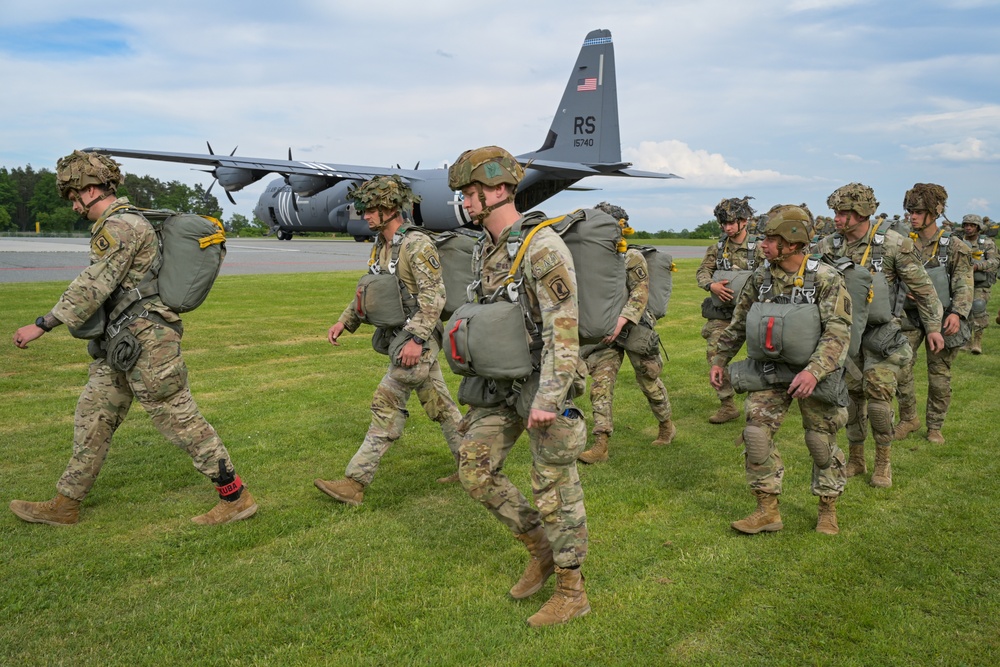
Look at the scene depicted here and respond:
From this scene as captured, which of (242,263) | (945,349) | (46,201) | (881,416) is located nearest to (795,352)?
(881,416)

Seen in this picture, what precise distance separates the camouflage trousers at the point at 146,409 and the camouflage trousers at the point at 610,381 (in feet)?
11.8

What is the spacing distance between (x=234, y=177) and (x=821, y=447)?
28.7 metres

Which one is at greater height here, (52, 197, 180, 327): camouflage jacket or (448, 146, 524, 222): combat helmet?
(448, 146, 524, 222): combat helmet

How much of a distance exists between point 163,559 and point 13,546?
44.3 inches

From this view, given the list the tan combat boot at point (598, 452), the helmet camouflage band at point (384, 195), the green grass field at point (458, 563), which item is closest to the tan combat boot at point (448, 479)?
the green grass field at point (458, 563)

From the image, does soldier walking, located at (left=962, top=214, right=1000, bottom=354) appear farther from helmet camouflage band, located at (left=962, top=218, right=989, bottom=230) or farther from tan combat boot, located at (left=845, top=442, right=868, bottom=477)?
tan combat boot, located at (left=845, top=442, right=868, bottom=477)

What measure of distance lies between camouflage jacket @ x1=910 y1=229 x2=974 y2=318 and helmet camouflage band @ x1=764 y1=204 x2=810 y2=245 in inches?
148

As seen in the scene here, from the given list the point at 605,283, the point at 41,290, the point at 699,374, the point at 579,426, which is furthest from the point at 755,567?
the point at 41,290

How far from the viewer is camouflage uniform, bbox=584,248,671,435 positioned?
7.37 m

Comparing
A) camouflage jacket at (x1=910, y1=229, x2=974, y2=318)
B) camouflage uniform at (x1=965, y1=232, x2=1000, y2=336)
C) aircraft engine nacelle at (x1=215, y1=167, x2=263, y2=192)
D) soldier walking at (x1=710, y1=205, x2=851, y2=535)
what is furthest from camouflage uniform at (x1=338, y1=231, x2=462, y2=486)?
aircraft engine nacelle at (x1=215, y1=167, x2=263, y2=192)

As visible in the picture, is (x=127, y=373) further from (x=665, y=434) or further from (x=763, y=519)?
(x=665, y=434)

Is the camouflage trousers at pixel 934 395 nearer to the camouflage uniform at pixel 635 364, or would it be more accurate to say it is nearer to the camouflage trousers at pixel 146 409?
the camouflage uniform at pixel 635 364

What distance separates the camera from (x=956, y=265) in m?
8.18

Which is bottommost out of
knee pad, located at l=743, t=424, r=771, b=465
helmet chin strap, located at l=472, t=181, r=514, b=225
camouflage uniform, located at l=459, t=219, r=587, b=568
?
knee pad, located at l=743, t=424, r=771, b=465
